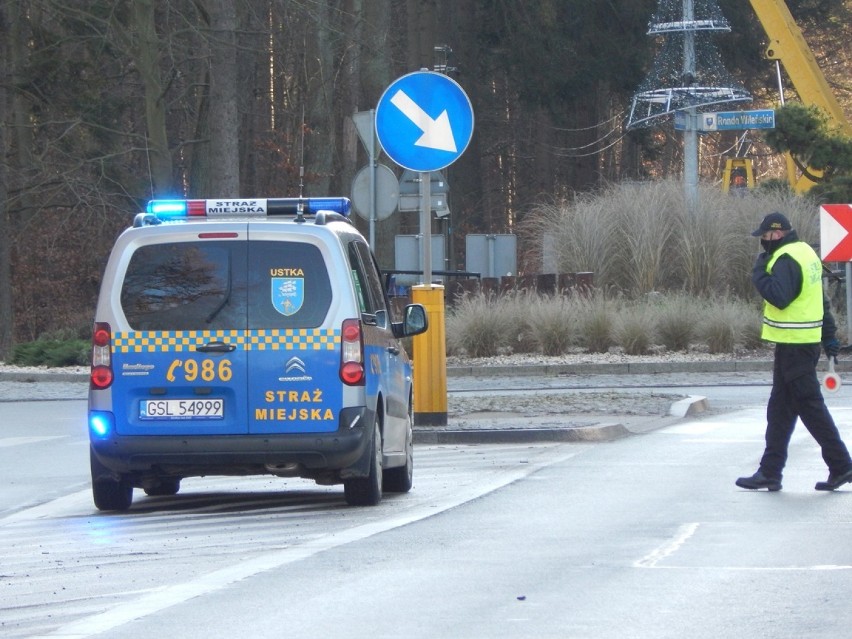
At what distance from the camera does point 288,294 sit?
9867 mm

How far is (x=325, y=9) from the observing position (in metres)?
30.6

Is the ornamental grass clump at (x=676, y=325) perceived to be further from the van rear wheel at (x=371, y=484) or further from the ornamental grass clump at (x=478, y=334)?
the van rear wheel at (x=371, y=484)

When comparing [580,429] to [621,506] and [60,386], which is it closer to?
[621,506]

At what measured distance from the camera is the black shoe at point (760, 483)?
10.8m

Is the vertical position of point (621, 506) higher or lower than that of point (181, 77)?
lower

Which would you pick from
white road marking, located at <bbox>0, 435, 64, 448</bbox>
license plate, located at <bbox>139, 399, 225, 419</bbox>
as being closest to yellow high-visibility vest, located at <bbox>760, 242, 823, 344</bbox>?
license plate, located at <bbox>139, 399, 225, 419</bbox>

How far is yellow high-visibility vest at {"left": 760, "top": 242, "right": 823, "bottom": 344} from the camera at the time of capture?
10.9 m

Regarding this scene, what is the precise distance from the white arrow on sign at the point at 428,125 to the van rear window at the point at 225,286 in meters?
4.87

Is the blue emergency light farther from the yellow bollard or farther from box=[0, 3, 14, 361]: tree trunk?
box=[0, 3, 14, 361]: tree trunk

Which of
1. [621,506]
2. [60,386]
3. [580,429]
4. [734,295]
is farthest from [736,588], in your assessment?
[734,295]

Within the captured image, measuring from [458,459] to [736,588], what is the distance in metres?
6.16

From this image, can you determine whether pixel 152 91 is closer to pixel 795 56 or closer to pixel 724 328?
pixel 724 328

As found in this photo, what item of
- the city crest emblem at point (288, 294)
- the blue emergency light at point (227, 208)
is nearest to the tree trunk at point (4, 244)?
the blue emergency light at point (227, 208)

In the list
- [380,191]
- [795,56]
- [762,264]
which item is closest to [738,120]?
[795,56]
